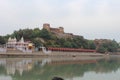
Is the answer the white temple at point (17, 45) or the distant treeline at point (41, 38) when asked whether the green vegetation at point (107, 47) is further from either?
the white temple at point (17, 45)

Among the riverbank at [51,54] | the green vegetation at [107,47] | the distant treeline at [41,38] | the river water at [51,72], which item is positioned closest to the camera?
the river water at [51,72]

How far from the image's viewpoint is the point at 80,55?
2798 inches

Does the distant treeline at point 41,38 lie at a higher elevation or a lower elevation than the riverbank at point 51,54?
higher

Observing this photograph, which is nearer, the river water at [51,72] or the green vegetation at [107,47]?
the river water at [51,72]

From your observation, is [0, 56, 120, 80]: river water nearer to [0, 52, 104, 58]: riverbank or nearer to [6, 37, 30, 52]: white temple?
[0, 52, 104, 58]: riverbank

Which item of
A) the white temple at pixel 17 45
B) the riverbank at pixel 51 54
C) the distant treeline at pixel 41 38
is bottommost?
the riverbank at pixel 51 54

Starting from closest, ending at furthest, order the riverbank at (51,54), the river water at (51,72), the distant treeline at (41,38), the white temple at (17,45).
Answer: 1. the river water at (51,72)
2. the riverbank at (51,54)
3. the white temple at (17,45)
4. the distant treeline at (41,38)

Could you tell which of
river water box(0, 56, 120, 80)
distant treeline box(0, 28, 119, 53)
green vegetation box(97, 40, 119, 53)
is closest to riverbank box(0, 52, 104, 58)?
distant treeline box(0, 28, 119, 53)

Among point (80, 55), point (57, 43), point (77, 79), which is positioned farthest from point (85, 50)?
point (77, 79)

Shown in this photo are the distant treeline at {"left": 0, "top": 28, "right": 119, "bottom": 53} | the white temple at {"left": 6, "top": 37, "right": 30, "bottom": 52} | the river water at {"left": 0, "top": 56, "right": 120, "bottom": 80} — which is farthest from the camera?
the distant treeline at {"left": 0, "top": 28, "right": 119, "bottom": 53}

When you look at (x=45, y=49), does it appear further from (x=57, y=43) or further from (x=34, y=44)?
(x=57, y=43)


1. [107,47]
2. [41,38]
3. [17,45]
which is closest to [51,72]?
[17,45]

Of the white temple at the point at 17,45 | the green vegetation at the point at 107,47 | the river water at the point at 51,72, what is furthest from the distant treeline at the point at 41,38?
the river water at the point at 51,72

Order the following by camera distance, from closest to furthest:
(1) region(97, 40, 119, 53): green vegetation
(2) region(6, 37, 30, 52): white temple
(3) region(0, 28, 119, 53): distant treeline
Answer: (2) region(6, 37, 30, 52): white temple, (3) region(0, 28, 119, 53): distant treeline, (1) region(97, 40, 119, 53): green vegetation
